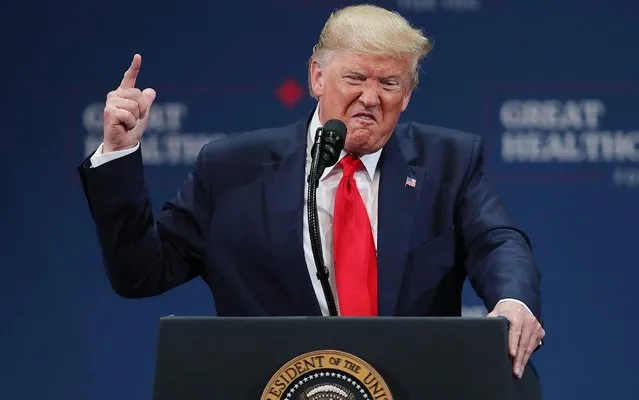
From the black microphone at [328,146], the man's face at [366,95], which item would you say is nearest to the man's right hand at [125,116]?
the black microphone at [328,146]

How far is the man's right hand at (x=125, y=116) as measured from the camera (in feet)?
6.38

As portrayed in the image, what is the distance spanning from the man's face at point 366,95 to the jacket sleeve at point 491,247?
0.62ft

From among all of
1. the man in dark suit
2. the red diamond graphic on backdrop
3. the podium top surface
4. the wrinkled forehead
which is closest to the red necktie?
the man in dark suit

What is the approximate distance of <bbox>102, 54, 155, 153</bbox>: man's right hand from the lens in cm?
194

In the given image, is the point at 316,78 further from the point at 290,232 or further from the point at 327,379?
the point at 327,379

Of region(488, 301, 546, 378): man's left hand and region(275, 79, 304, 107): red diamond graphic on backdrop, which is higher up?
region(275, 79, 304, 107): red diamond graphic on backdrop

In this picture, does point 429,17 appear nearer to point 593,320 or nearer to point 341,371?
point 593,320

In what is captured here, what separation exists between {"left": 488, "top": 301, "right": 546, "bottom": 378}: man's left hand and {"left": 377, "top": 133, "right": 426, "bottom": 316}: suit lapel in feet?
1.13

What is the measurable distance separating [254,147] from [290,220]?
20 cm

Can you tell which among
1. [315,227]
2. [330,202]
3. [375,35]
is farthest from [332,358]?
[375,35]

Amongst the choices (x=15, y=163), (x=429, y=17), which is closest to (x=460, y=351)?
(x=429, y=17)

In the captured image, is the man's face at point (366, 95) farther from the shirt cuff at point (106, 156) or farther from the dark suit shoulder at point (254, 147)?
the shirt cuff at point (106, 156)

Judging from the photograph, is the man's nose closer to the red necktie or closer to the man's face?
the man's face

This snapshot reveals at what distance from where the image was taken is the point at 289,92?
372cm
